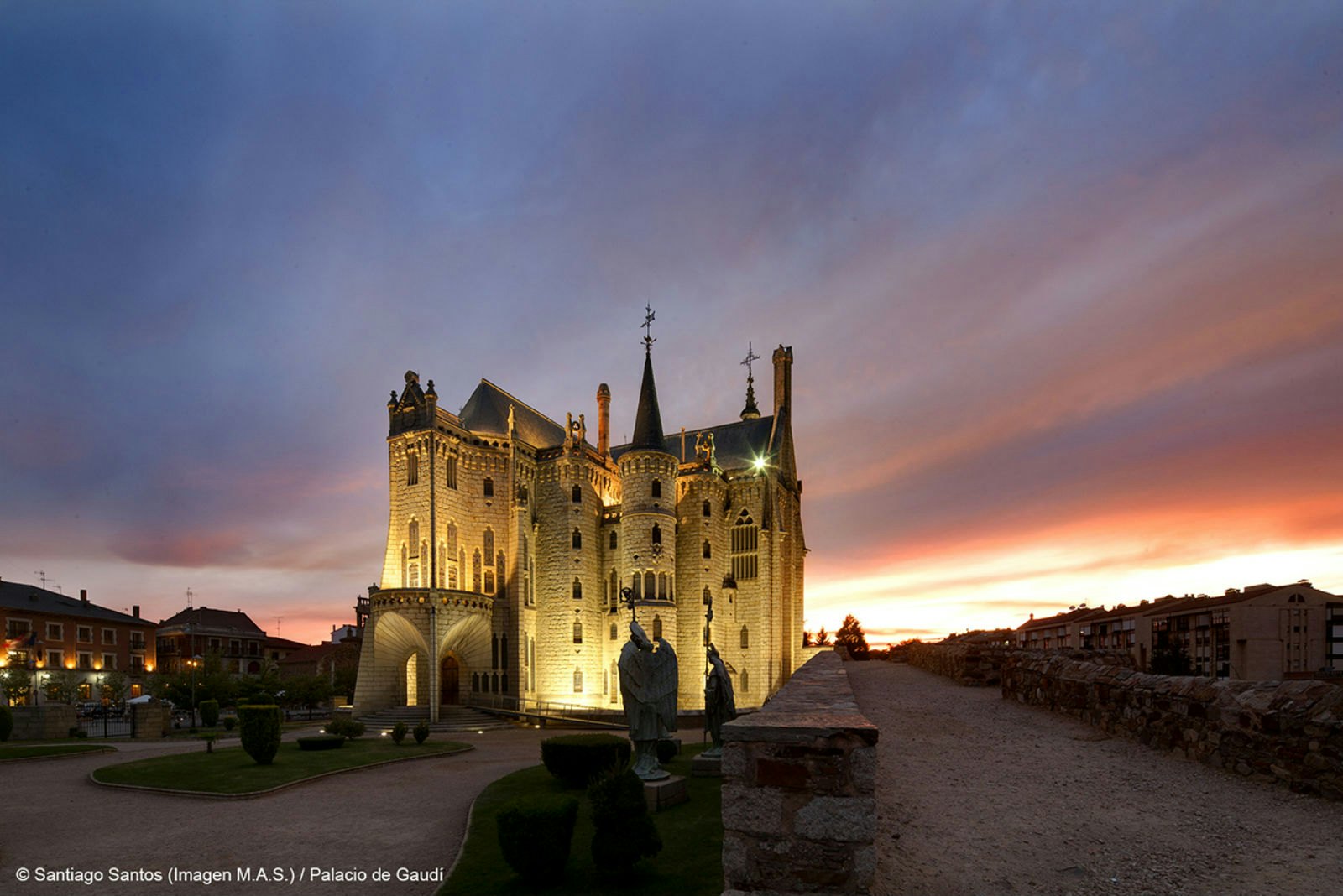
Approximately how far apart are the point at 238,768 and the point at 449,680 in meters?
25.7

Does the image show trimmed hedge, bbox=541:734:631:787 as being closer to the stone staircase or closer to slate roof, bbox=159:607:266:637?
the stone staircase

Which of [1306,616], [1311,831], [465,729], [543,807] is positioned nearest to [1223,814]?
[1311,831]

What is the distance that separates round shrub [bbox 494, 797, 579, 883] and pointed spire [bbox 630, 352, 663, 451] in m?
39.1

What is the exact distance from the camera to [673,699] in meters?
15.1

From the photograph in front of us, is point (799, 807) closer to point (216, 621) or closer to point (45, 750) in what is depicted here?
point (45, 750)

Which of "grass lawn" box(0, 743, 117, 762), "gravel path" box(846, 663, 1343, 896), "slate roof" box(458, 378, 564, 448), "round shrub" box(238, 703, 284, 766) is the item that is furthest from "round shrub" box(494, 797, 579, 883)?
"slate roof" box(458, 378, 564, 448)

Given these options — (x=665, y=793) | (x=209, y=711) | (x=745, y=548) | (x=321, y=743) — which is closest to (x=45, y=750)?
(x=321, y=743)

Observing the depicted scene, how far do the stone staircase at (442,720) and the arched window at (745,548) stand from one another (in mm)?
20159

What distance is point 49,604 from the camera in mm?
59406

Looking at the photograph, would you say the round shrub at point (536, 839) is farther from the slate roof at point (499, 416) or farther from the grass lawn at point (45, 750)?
the slate roof at point (499, 416)

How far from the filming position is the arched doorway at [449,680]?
152ft

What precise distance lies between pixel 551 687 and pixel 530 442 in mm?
18346

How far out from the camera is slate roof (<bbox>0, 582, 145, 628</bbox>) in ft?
185

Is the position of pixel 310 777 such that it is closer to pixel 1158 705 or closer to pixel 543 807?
pixel 543 807
